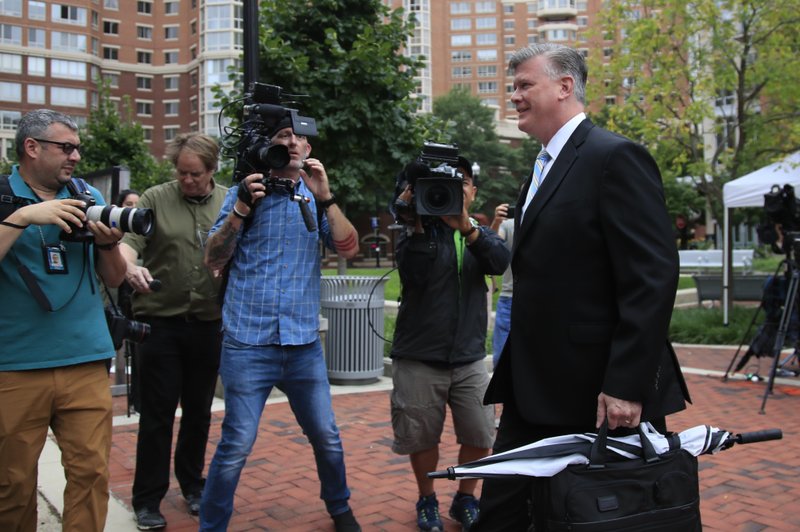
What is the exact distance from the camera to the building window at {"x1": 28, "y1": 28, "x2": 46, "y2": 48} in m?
67.3

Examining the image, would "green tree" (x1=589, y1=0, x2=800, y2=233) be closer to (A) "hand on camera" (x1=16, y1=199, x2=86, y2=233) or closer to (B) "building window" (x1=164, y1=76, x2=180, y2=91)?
(A) "hand on camera" (x1=16, y1=199, x2=86, y2=233)

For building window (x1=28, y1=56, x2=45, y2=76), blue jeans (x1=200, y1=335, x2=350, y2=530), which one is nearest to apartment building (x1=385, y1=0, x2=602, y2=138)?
building window (x1=28, y1=56, x2=45, y2=76)

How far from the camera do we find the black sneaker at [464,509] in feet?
12.8

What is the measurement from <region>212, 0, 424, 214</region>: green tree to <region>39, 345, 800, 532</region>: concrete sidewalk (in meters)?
3.42

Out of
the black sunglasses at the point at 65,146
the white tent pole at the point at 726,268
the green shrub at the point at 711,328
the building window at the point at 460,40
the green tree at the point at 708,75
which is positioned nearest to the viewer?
the black sunglasses at the point at 65,146

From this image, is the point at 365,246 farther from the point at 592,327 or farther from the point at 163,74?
the point at 592,327

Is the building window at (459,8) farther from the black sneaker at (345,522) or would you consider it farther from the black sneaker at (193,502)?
the black sneaker at (345,522)

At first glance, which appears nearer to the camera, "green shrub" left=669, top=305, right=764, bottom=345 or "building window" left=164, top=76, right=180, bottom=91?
"green shrub" left=669, top=305, right=764, bottom=345

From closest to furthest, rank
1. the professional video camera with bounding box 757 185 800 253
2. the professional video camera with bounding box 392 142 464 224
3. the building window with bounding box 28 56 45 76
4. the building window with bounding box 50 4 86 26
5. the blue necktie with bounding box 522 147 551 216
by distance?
the blue necktie with bounding box 522 147 551 216, the professional video camera with bounding box 392 142 464 224, the professional video camera with bounding box 757 185 800 253, the building window with bounding box 28 56 45 76, the building window with bounding box 50 4 86 26

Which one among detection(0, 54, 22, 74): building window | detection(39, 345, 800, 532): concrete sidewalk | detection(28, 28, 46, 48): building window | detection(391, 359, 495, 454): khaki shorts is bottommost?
detection(39, 345, 800, 532): concrete sidewalk

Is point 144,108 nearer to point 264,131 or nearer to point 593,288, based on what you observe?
point 264,131

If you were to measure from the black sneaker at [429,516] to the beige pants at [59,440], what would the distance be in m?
1.63

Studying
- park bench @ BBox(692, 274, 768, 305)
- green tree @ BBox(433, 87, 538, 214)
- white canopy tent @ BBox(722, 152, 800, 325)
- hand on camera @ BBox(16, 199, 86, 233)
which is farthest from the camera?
green tree @ BBox(433, 87, 538, 214)

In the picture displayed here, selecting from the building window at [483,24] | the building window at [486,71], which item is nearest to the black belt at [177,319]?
the building window at [486,71]
